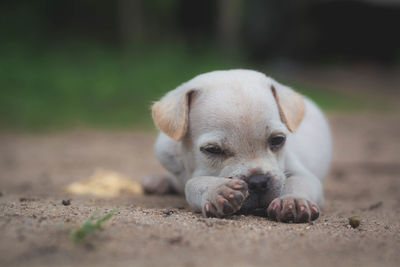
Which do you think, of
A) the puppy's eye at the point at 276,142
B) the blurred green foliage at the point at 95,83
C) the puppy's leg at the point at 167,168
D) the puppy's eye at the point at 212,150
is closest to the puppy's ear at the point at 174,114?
the puppy's eye at the point at 212,150

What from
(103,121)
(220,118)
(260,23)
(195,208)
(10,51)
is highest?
(260,23)

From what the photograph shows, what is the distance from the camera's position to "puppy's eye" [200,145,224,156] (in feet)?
12.7

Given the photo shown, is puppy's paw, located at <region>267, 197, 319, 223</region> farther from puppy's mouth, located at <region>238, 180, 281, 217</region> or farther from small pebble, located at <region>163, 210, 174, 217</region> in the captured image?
small pebble, located at <region>163, 210, 174, 217</region>

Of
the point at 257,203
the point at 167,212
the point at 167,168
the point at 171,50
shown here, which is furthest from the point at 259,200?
the point at 171,50

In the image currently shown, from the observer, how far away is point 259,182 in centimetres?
363

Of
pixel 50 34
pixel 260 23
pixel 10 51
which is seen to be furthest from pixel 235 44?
pixel 10 51

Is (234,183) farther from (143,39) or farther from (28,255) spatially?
(143,39)

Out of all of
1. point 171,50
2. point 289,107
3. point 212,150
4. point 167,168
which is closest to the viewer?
point 212,150

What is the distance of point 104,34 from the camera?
65.5ft

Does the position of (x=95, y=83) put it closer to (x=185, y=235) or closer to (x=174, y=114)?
(x=174, y=114)

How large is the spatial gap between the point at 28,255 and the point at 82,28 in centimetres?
1873

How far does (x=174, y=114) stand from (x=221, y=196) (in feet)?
3.06

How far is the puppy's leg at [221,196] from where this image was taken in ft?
11.3

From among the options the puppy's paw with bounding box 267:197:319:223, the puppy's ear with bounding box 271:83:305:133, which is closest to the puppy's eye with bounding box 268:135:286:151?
the puppy's ear with bounding box 271:83:305:133
